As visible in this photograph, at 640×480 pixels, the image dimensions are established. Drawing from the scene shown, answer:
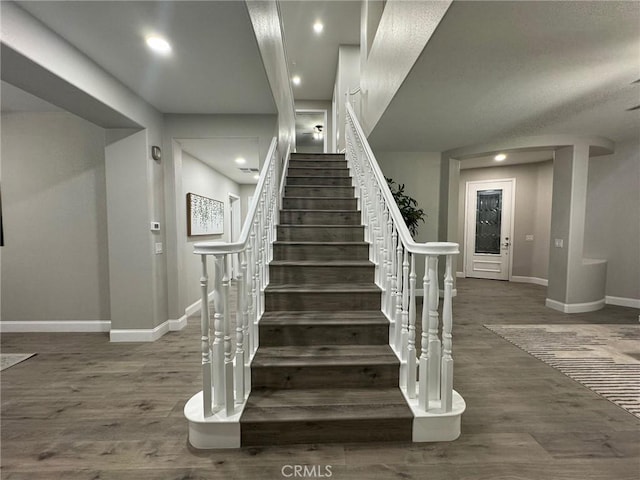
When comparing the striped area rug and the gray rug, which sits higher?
the striped area rug

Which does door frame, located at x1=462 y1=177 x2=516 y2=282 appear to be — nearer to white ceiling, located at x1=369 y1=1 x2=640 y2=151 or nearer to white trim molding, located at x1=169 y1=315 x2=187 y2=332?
white ceiling, located at x1=369 y1=1 x2=640 y2=151

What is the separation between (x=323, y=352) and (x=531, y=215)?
6234 mm

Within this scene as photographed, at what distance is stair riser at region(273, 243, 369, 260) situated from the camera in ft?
9.36

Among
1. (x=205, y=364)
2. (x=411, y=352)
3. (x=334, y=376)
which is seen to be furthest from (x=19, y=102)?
(x=411, y=352)

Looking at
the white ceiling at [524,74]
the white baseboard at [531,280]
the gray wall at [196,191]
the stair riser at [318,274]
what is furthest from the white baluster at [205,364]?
the white baseboard at [531,280]

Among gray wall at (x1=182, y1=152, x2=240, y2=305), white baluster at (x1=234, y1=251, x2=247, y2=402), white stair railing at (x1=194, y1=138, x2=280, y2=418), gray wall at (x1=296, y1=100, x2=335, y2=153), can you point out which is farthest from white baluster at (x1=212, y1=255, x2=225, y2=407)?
gray wall at (x1=296, y1=100, x2=335, y2=153)

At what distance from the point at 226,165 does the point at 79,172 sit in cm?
226

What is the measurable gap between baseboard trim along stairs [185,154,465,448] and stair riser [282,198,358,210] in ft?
1.03

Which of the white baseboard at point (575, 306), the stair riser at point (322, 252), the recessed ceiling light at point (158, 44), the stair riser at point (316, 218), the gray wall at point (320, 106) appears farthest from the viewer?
the gray wall at point (320, 106)

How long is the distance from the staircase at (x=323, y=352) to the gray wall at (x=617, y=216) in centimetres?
431

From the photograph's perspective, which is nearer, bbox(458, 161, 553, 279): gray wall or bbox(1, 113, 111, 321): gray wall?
bbox(1, 113, 111, 321): gray wall

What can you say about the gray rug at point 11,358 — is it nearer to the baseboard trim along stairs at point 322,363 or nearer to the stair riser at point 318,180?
the baseboard trim along stairs at point 322,363

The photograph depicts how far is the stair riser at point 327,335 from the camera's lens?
2085 mm

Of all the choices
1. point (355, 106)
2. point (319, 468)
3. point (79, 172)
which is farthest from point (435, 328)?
point (355, 106)
